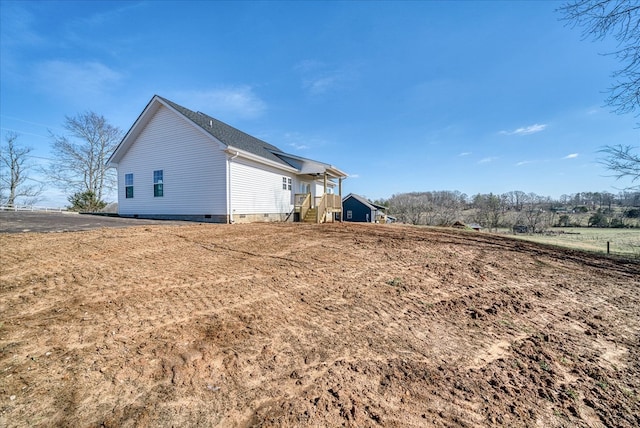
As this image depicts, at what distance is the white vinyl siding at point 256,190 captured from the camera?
12.2 meters

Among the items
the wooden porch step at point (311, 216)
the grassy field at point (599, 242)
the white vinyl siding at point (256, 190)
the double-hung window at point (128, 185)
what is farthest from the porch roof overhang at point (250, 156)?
the grassy field at point (599, 242)

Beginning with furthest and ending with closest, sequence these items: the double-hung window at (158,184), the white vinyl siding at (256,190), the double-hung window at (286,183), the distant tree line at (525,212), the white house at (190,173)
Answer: the distant tree line at (525,212), the double-hung window at (286,183), the double-hung window at (158,184), the white vinyl siding at (256,190), the white house at (190,173)

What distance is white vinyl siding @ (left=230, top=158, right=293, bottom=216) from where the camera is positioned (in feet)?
40.1

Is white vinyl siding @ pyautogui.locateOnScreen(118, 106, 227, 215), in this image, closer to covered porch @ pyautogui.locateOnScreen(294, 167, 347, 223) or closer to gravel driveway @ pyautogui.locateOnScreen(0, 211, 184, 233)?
gravel driveway @ pyautogui.locateOnScreen(0, 211, 184, 233)

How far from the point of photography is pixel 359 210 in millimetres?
40562

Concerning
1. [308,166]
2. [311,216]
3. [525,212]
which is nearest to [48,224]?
[311,216]

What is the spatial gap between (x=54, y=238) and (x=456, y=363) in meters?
8.32

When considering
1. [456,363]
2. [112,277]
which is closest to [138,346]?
[112,277]

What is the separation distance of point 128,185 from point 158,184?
2568 mm

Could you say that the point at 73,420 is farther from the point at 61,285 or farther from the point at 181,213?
the point at 181,213

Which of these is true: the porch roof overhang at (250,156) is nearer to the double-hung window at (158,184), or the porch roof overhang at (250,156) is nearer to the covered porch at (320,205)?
the covered porch at (320,205)

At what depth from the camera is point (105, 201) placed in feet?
84.0

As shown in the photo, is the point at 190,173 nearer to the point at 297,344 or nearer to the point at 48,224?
the point at 48,224

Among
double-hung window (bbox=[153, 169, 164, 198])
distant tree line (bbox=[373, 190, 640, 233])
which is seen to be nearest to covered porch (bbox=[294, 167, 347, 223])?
double-hung window (bbox=[153, 169, 164, 198])
